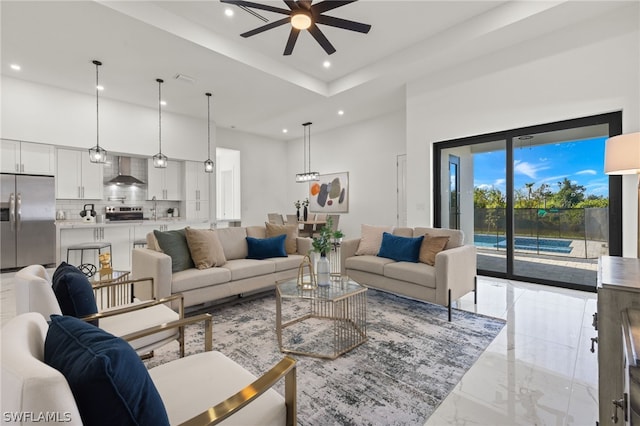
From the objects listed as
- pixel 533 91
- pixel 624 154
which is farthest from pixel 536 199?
pixel 624 154

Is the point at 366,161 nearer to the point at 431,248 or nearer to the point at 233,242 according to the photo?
the point at 431,248

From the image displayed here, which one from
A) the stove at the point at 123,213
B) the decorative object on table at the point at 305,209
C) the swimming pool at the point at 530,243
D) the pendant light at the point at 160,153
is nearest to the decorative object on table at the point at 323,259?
the swimming pool at the point at 530,243

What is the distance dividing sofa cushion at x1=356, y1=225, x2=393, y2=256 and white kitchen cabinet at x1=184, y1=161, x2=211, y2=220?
4.72m

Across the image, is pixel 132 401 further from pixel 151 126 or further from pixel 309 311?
pixel 151 126

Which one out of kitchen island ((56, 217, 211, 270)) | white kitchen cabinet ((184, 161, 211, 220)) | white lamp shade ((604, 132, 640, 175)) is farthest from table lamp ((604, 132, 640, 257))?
white kitchen cabinet ((184, 161, 211, 220))

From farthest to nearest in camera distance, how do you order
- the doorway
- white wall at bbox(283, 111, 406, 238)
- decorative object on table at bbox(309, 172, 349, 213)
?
decorative object on table at bbox(309, 172, 349, 213) < white wall at bbox(283, 111, 406, 238) < the doorway

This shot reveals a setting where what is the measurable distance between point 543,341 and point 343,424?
1974mm

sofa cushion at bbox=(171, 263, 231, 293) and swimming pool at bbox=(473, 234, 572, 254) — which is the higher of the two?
swimming pool at bbox=(473, 234, 572, 254)

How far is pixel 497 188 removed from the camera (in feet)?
15.2

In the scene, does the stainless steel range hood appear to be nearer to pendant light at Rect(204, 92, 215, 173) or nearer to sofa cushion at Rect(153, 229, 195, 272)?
pendant light at Rect(204, 92, 215, 173)

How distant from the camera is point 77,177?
5789 mm

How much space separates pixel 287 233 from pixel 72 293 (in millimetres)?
2817

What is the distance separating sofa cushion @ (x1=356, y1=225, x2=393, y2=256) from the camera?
4.08 meters

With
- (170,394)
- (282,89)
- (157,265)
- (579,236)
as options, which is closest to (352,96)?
(282,89)
